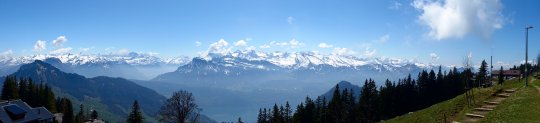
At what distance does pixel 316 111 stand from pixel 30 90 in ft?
289

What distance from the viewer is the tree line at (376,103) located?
11388 centimetres

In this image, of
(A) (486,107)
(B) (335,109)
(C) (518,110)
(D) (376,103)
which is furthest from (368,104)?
(C) (518,110)

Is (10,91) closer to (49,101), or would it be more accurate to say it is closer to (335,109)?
(49,101)

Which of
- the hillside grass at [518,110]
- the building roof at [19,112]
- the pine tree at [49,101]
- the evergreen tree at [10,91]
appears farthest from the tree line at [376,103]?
the evergreen tree at [10,91]

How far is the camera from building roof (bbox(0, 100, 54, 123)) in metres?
76.9

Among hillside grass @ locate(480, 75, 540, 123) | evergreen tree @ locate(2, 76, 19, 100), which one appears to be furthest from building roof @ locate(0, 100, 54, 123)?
hillside grass @ locate(480, 75, 540, 123)

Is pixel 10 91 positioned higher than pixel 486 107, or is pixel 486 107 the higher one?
pixel 486 107

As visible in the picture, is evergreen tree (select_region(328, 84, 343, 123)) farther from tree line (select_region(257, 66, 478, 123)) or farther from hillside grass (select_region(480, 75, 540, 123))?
hillside grass (select_region(480, 75, 540, 123))

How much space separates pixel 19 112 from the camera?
7950 centimetres

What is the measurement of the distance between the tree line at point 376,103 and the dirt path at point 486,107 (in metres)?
48.7

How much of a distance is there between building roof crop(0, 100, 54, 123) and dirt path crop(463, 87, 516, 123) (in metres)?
70.5

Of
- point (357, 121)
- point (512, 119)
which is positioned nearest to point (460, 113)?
point (512, 119)

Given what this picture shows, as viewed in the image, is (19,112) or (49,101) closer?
(19,112)

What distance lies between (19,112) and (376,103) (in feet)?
268
